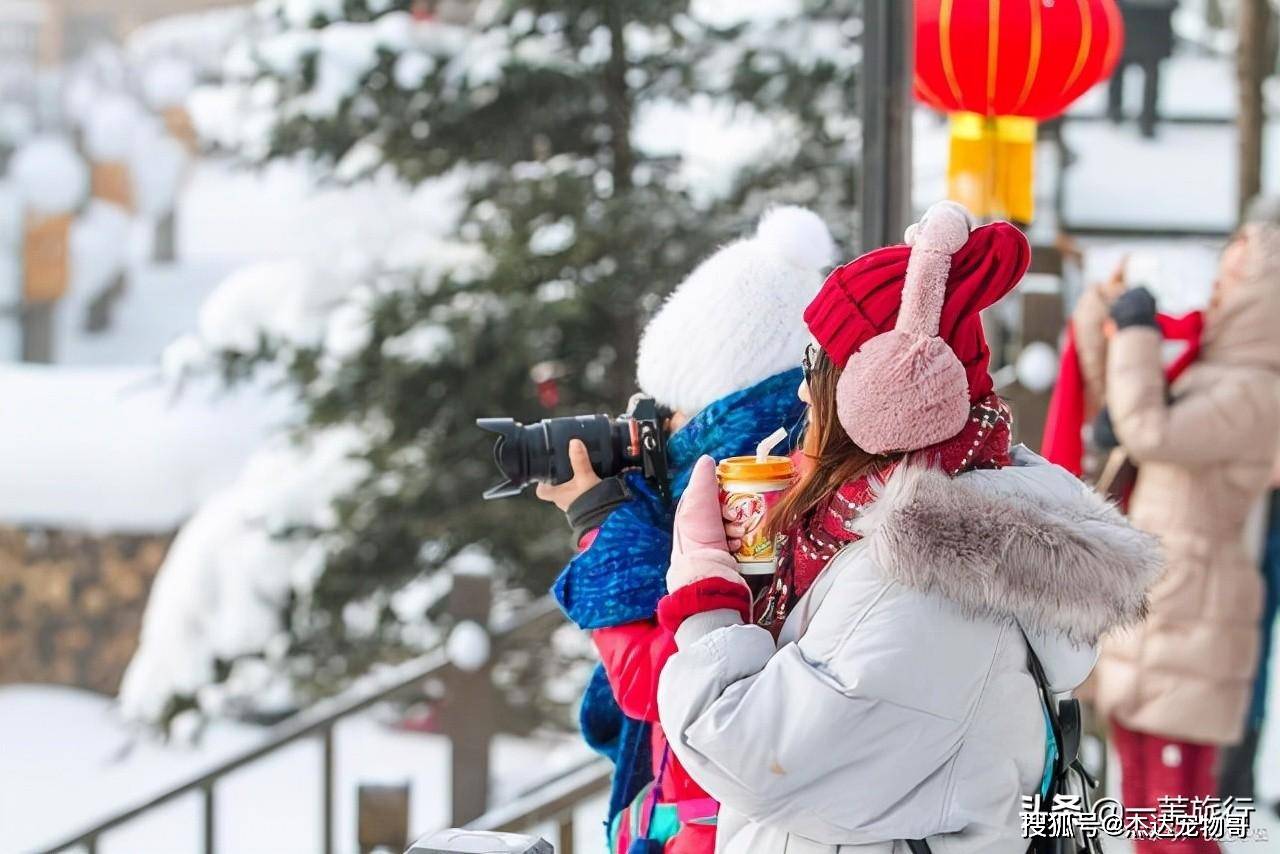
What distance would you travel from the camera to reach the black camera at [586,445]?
148 cm

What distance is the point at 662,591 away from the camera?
4.61ft

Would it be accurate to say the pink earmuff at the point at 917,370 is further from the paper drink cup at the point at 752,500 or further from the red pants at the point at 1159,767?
the red pants at the point at 1159,767

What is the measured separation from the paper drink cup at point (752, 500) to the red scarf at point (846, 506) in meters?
0.03

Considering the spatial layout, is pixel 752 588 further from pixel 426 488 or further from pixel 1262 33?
pixel 1262 33

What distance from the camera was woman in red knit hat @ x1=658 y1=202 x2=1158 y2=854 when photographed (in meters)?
1.08

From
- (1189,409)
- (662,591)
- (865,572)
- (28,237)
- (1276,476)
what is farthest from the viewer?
(28,237)

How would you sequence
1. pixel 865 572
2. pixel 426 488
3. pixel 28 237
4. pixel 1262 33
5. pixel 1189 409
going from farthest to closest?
pixel 28 237, pixel 1262 33, pixel 426 488, pixel 1189 409, pixel 865 572

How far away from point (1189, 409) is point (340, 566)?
306 centimetres

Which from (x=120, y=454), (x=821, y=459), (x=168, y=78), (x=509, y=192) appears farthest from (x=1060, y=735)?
(x=168, y=78)

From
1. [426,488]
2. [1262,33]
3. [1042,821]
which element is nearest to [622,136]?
[426,488]

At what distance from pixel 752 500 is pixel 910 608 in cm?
18

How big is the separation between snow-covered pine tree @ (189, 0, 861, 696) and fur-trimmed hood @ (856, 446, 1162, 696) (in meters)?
3.36

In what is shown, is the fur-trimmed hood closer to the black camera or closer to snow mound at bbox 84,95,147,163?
the black camera

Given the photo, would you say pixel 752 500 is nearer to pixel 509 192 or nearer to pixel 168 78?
pixel 509 192
